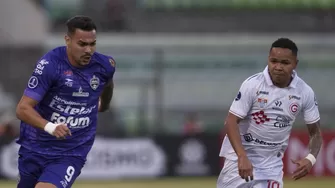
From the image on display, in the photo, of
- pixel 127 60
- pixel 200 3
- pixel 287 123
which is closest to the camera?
pixel 287 123

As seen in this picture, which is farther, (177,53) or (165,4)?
(165,4)

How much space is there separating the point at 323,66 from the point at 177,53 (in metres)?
4.09

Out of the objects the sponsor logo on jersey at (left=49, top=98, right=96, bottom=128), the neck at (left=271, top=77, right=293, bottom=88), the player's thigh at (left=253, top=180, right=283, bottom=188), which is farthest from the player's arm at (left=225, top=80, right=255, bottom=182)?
the sponsor logo on jersey at (left=49, top=98, right=96, bottom=128)

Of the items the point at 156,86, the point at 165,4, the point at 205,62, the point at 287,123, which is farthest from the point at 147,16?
the point at 287,123

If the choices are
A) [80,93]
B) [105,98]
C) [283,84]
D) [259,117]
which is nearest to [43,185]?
[80,93]

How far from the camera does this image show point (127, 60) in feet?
79.6

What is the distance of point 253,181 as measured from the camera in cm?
891

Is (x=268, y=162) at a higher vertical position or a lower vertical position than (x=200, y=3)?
lower

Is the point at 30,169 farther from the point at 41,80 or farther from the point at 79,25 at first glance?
the point at 79,25

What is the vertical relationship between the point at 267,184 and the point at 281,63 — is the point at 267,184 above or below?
below

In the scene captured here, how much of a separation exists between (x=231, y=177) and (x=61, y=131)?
6.58 feet

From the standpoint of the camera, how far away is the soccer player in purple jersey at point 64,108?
848cm

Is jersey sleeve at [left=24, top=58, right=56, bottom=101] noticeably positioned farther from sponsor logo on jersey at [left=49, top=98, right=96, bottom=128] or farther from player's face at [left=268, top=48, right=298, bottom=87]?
player's face at [left=268, top=48, right=298, bottom=87]

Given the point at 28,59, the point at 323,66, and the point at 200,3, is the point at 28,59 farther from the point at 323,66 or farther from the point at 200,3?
the point at 323,66
